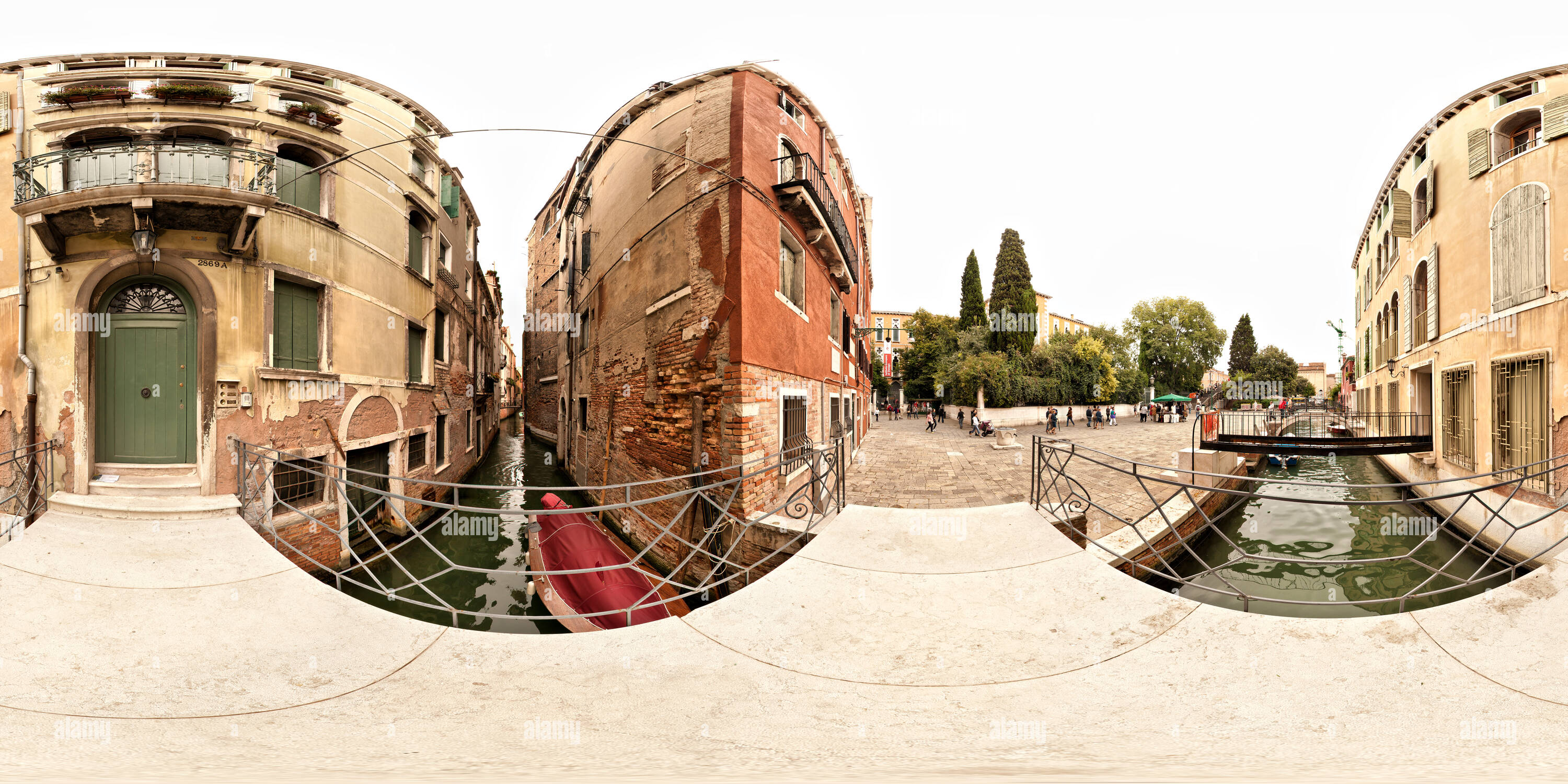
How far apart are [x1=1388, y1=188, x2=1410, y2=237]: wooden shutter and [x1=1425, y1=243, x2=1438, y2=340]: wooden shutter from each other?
1.09 ft

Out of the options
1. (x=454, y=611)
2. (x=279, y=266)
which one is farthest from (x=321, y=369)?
(x=454, y=611)

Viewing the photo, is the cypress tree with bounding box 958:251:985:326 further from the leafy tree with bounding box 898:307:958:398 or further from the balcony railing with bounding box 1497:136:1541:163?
the balcony railing with bounding box 1497:136:1541:163

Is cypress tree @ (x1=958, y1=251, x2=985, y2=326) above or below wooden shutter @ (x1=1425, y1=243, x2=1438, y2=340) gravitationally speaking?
above

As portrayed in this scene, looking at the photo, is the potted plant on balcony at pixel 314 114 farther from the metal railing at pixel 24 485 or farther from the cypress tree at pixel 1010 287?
the cypress tree at pixel 1010 287

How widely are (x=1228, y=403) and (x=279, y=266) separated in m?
12.8

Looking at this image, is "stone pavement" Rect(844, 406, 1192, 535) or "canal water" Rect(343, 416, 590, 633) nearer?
"canal water" Rect(343, 416, 590, 633)

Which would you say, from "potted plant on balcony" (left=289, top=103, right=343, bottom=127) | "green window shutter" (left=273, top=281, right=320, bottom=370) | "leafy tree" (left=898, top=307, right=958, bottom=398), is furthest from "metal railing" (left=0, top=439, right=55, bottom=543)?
"leafy tree" (left=898, top=307, right=958, bottom=398)

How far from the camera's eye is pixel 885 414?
27156 millimetres

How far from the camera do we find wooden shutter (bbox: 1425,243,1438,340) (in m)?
4.43

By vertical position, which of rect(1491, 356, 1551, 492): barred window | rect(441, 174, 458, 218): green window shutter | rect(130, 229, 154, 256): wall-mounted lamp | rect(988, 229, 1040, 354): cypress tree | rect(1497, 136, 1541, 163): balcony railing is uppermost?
rect(988, 229, 1040, 354): cypress tree

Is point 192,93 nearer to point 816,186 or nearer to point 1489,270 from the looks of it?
point 816,186

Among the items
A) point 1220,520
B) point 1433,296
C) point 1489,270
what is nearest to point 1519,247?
point 1489,270

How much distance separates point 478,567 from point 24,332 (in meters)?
3.01

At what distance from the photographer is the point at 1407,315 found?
197 inches
